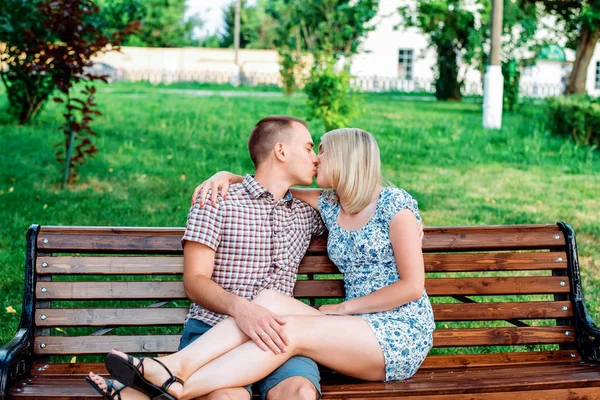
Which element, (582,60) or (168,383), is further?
(582,60)

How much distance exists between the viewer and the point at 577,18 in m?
21.0

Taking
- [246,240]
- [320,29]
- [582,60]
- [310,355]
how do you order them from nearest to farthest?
[310,355] < [246,240] < [582,60] < [320,29]

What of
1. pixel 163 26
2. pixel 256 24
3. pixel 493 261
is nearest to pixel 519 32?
pixel 493 261

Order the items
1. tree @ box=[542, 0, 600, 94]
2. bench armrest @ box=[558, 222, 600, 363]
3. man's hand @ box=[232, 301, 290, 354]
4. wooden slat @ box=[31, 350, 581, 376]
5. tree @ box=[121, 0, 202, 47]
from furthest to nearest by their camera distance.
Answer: tree @ box=[121, 0, 202, 47]
tree @ box=[542, 0, 600, 94]
bench armrest @ box=[558, 222, 600, 363]
wooden slat @ box=[31, 350, 581, 376]
man's hand @ box=[232, 301, 290, 354]

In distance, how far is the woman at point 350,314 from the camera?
2893 mm

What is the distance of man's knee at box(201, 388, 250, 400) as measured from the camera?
2859mm

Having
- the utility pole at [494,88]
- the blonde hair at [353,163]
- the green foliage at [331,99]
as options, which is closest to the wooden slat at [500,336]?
the blonde hair at [353,163]

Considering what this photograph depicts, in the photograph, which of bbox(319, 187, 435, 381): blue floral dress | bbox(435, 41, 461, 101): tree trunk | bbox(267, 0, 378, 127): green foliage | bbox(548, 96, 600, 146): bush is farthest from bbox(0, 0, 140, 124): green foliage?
bbox(435, 41, 461, 101): tree trunk

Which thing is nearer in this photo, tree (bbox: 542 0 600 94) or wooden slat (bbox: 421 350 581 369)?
wooden slat (bbox: 421 350 581 369)

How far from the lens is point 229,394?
113 inches

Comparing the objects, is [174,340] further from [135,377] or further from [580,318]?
[580,318]

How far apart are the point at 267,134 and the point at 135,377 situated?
4.20ft

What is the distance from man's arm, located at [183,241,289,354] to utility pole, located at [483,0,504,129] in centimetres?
1121

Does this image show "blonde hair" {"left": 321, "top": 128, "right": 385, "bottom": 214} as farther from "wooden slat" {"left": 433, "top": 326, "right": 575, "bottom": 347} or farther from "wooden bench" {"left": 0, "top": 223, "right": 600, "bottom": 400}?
"wooden slat" {"left": 433, "top": 326, "right": 575, "bottom": 347}
